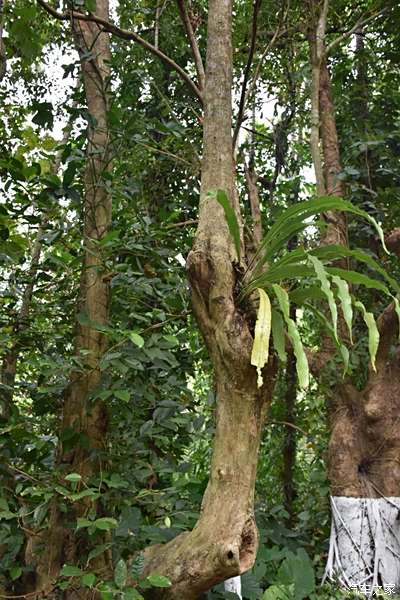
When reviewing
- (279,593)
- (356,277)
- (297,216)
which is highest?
(297,216)

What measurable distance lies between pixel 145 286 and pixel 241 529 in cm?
88

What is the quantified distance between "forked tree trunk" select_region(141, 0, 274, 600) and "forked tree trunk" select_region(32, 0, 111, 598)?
0.41m

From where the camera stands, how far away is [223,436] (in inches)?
55.4

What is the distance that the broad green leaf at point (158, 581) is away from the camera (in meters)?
1.40

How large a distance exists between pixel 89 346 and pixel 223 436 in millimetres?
796

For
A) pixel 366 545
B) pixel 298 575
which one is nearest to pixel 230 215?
pixel 298 575

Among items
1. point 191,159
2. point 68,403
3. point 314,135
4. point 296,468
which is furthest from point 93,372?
point 296,468

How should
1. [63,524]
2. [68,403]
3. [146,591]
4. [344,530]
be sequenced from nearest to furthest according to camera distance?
[146,591] < [63,524] < [68,403] < [344,530]

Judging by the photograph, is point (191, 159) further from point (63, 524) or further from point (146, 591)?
point (146, 591)

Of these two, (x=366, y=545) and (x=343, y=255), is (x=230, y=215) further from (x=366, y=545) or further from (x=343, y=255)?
(x=366, y=545)

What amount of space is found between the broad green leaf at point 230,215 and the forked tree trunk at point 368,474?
1.56m

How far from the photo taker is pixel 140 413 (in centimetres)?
220

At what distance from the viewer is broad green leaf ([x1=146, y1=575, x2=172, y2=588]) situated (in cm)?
140

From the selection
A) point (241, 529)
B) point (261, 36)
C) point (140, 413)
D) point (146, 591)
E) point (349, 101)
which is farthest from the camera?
point (349, 101)
